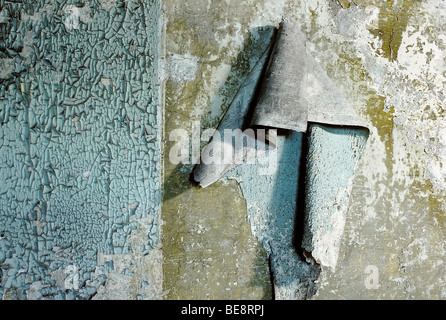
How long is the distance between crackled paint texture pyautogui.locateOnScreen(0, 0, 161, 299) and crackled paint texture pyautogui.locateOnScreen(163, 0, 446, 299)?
0.33m

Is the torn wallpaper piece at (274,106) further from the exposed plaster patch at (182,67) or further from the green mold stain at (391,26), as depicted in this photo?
the green mold stain at (391,26)

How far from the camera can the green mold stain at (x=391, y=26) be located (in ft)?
4.75

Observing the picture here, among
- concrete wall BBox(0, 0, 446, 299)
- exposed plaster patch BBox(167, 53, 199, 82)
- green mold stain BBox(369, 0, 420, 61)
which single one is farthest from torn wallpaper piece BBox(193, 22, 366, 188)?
green mold stain BBox(369, 0, 420, 61)

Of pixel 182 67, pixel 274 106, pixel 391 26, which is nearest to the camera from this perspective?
pixel 274 106

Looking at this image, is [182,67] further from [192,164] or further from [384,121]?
[384,121]

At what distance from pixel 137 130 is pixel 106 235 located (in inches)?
16.5

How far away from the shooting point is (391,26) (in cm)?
145

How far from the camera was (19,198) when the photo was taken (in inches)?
48.1

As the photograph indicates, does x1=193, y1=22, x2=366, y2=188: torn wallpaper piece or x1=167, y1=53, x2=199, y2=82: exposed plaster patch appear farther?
x1=167, y1=53, x2=199, y2=82: exposed plaster patch

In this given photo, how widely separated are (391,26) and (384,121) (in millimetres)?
415

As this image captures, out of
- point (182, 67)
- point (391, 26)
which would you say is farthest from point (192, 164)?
point (391, 26)

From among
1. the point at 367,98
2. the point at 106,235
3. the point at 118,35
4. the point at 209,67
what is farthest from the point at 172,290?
the point at 367,98

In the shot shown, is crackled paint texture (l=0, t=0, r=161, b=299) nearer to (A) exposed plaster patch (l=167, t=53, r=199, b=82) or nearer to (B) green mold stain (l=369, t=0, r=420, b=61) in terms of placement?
(A) exposed plaster patch (l=167, t=53, r=199, b=82)

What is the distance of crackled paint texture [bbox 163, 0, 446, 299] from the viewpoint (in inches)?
54.9
